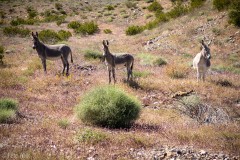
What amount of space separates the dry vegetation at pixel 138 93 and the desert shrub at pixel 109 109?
0.32 meters

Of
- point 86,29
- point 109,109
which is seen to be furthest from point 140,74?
point 86,29

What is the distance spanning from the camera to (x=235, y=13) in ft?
77.7

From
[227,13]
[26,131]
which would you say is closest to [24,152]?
[26,131]

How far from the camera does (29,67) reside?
17.4 metres

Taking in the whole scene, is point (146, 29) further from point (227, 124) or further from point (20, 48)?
point (227, 124)

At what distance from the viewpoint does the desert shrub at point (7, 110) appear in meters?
8.59

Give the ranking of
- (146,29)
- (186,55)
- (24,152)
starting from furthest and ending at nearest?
(146,29)
(186,55)
(24,152)

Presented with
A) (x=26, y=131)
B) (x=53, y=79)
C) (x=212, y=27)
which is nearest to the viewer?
(x=26, y=131)

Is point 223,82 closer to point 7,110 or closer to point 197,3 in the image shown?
point 7,110

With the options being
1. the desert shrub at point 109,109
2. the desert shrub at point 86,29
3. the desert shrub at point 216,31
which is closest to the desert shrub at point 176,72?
the desert shrub at point 109,109

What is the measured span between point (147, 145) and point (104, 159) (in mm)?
1298

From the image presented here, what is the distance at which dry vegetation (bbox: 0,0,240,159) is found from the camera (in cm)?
707

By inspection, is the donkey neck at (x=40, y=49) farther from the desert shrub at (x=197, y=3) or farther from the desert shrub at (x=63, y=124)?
the desert shrub at (x=197, y=3)

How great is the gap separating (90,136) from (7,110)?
3.31 m
